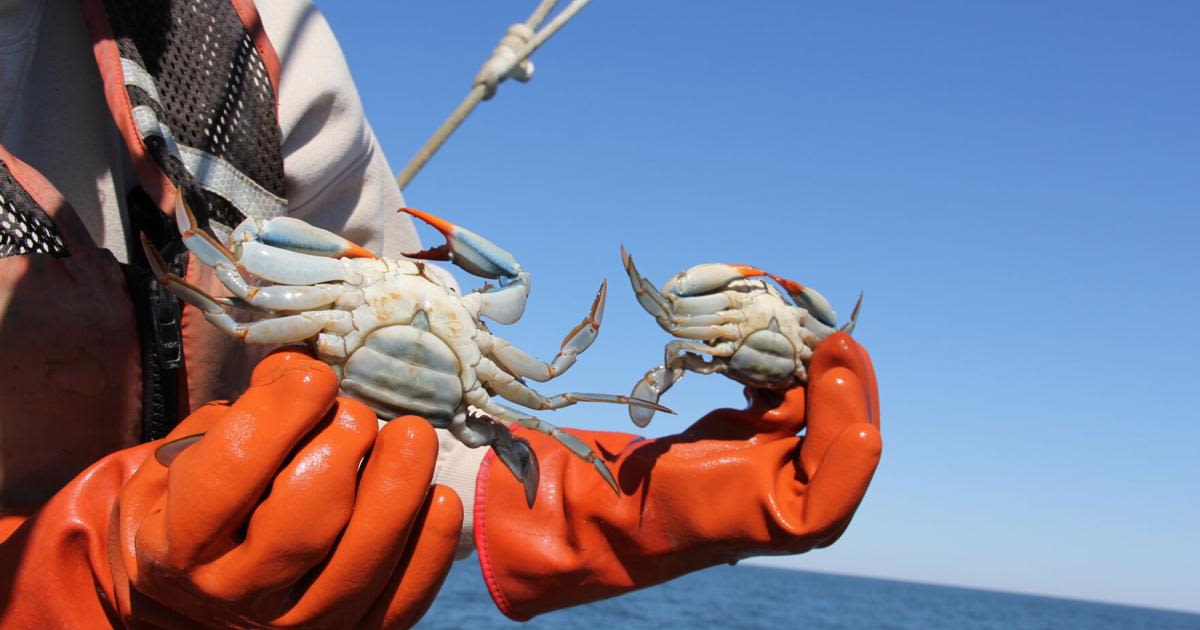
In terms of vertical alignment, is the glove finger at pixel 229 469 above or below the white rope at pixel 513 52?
below

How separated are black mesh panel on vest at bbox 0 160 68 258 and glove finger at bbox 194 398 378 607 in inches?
26.2

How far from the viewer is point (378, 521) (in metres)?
1.71

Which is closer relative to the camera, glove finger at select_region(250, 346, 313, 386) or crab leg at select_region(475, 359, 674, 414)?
glove finger at select_region(250, 346, 313, 386)

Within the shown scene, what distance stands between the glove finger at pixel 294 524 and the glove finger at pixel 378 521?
0.10ft

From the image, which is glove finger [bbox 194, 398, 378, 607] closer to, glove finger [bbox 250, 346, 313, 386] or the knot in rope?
glove finger [bbox 250, 346, 313, 386]

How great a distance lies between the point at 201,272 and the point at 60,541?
2.02 ft

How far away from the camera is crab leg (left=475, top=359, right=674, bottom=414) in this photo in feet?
6.88

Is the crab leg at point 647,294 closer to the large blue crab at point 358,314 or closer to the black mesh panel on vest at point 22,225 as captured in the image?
the large blue crab at point 358,314

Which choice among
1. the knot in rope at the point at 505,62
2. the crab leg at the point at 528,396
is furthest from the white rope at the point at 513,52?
the crab leg at the point at 528,396

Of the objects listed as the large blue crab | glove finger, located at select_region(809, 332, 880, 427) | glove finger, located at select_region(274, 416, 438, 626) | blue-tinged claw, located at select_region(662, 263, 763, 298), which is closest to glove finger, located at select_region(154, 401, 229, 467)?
the large blue crab

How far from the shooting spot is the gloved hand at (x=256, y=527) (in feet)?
5.31

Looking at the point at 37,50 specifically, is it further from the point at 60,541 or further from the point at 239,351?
the point at 60,541

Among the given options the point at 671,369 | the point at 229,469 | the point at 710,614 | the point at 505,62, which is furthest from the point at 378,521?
the point at 710,614

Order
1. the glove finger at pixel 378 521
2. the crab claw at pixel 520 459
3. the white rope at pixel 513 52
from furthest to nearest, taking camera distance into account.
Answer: the white rope at pixel 513 52, the crab claw at pixel 520 459, the glove finger at pixel 378 521
